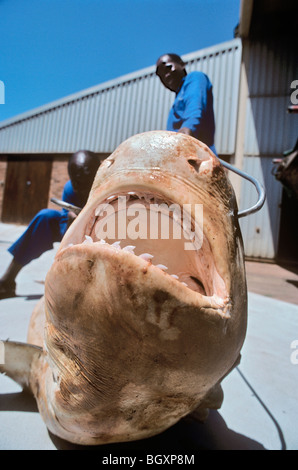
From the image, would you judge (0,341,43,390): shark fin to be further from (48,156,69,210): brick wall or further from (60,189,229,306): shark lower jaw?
(48,156,69,210): brick wall

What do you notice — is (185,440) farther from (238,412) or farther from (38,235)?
(38,235)

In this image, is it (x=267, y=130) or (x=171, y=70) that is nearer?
(x=171, y=70)

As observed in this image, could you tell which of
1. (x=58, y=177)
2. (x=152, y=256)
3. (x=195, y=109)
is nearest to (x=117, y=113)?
(x=58, y=177)

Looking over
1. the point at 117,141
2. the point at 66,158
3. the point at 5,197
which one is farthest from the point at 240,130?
the point at 5,197

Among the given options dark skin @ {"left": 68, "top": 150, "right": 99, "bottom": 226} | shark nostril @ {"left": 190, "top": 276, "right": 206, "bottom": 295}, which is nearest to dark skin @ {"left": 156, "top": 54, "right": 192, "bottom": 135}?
dark skin @ {"left": 68, "top": 150, "right": 99, "bottom": 226}

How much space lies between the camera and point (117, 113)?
11.7 metres

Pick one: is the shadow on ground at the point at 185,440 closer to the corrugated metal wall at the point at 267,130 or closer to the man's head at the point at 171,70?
the man's head at the point at 171,70

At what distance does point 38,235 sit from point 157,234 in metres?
2.49

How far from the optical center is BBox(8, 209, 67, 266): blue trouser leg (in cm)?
322

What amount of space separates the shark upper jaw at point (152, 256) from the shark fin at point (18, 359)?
24.9 inches

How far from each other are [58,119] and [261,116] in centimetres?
794

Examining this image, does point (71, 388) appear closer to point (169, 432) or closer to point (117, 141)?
point (169, 432)

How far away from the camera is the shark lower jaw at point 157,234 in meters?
0.75

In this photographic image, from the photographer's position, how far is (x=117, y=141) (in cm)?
1159
